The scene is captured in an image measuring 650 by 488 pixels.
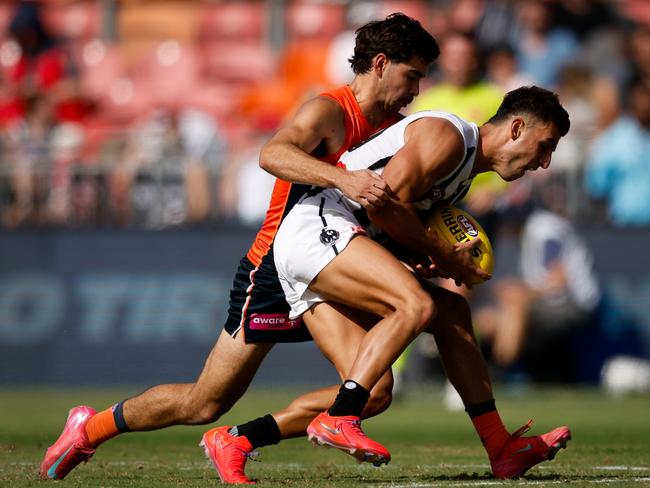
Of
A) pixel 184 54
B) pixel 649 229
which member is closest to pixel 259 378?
pixel 649 229

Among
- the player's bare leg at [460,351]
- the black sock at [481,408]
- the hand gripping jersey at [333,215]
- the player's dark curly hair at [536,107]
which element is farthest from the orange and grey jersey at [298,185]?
the black sock at [481,408]

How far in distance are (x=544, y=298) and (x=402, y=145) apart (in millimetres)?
8187

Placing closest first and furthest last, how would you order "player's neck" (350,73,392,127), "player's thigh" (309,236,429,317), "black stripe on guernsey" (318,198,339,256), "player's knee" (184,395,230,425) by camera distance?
"player's thigh" (309,236,429,317) < "black stripe on guernsey" (318,198,339,256) < "player's knee" (184,395,230,425) < "player's neck" (350,73,392,127)

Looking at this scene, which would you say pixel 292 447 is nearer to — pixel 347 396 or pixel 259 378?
pixel 347 396

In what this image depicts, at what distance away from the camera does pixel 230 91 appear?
18.8 m

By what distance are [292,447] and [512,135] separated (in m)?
3.50

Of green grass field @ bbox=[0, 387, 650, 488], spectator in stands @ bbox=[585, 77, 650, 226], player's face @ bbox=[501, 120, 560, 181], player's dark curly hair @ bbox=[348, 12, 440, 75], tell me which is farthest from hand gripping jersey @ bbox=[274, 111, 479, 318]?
spectator in stands @ bbox=[585, 77, 650, 226]

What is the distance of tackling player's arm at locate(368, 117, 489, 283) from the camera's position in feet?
21.2

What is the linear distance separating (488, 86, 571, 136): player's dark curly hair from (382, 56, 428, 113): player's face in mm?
528

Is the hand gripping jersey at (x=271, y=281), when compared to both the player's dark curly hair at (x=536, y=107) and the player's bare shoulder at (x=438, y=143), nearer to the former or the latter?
the player's bare shoulder at (x=438, y=143)

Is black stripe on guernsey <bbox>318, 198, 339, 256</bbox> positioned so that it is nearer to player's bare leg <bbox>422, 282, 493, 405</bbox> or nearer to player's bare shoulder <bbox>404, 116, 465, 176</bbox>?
player's bare shoulder <bbox>404, 116, 465, 176</bbox>

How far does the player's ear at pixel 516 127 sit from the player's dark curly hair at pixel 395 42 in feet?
2.11

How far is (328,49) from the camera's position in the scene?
724 inches

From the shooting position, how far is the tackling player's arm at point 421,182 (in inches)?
254
